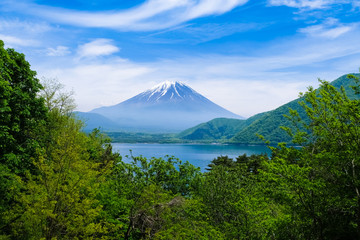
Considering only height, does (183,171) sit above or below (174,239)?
above

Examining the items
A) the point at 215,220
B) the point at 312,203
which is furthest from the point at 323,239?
the point at 215,220

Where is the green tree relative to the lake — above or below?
above

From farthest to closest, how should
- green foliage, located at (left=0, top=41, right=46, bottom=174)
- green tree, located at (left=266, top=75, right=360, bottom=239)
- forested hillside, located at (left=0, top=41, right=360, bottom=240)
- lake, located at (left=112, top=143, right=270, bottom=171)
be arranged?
lake, located at (left=112, top=143, right=270, bottom=171) → green foliage, located at (left=0, top=41, right=46, bottom=174) → forested hillside, located at (left=0, top=41, right=360, bottom=240) → green tree, located at (left=266, top=75, right=360, bottom=239)

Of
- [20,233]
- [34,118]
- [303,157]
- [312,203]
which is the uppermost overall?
[34,118]

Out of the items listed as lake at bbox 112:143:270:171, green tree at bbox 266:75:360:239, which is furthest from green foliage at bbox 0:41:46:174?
lake at bbox 112:143:270:171

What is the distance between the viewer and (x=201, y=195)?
14828 mm

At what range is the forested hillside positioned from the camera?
8.80 m

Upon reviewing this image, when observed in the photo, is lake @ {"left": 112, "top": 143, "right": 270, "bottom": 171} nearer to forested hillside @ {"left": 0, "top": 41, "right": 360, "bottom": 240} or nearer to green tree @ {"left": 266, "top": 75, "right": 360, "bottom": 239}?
forested hillside @ {"left": 0, "top": 41, "right": 360, "bottom": 240}

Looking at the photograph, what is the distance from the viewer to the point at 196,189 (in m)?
16.9

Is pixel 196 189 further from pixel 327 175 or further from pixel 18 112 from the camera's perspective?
pixel 18 112

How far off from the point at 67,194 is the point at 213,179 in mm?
7103

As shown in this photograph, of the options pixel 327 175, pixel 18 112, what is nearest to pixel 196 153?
pixel 18 112

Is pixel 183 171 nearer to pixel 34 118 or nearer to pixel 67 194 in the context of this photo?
pixel 67 194

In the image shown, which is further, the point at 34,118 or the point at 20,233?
the point at 34,118
